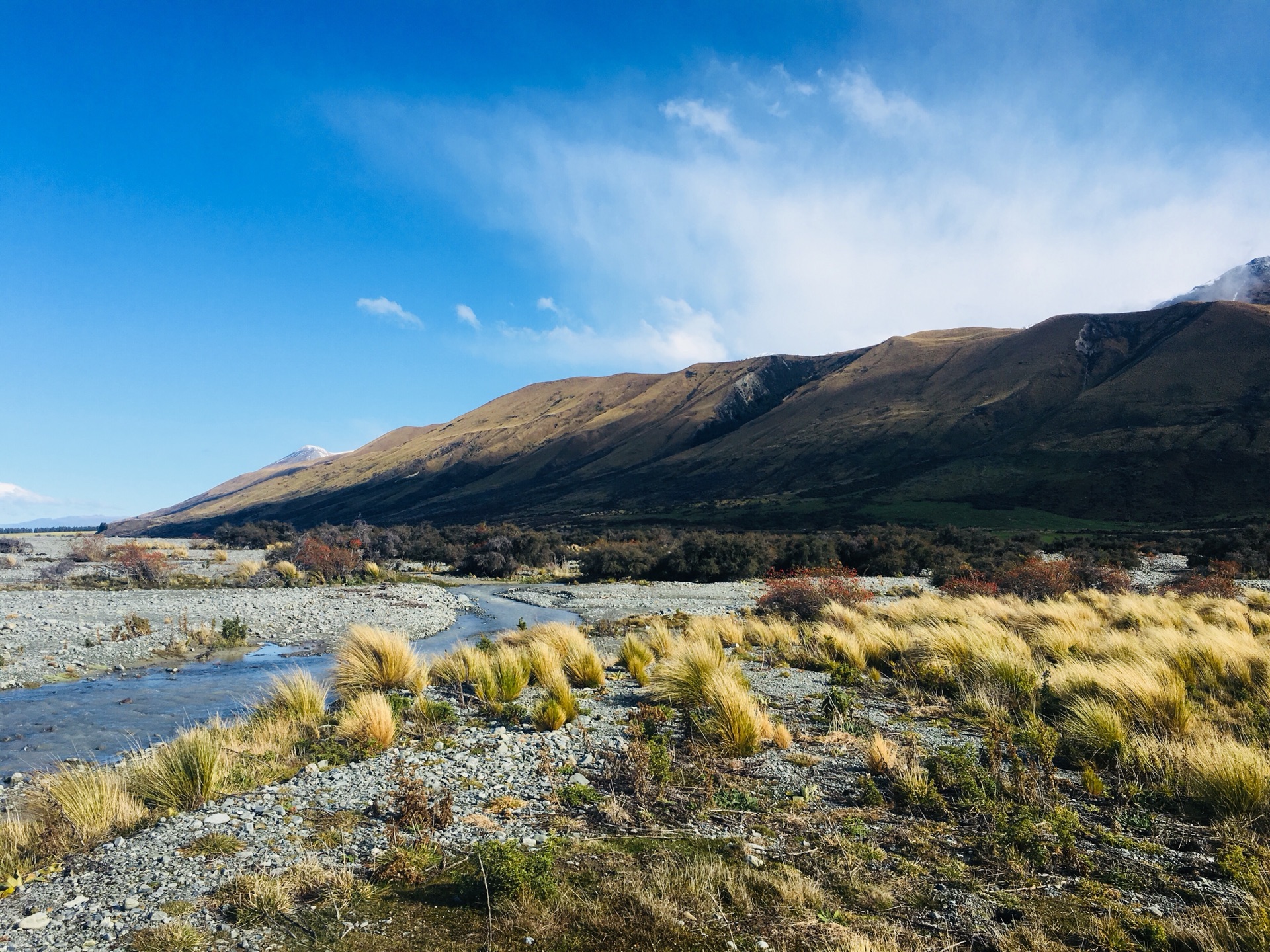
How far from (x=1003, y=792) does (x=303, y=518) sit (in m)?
186

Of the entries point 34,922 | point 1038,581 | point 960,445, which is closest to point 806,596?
point 1038,581

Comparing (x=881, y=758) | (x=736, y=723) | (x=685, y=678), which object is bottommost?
(x=881, y=758)

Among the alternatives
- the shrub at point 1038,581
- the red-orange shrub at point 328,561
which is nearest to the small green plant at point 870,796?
the shrub at point 1038,581

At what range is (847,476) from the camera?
11756 cm

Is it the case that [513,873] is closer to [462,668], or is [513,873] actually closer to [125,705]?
[462,668]

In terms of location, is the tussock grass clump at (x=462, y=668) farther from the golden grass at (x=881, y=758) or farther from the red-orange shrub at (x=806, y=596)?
the red-orange shrub at (x=806, y=596)

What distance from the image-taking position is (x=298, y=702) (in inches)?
376

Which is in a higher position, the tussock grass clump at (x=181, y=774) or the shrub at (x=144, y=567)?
the shrub at (x=144, y=567)

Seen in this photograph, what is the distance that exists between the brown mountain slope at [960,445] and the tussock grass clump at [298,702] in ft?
235

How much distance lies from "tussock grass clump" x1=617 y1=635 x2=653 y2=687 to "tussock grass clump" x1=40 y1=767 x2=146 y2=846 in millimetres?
7750

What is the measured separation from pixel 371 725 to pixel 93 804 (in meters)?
3.01

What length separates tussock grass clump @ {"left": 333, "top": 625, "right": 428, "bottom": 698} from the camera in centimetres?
1157

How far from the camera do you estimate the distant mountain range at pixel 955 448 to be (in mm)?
84062

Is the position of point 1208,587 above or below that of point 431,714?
below
